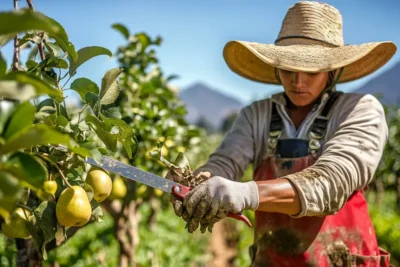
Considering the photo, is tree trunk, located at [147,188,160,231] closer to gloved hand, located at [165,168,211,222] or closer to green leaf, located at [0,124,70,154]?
gloved hand, located at [165,168,211,222]

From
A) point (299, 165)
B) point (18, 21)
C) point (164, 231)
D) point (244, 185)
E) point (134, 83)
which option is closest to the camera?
point (18, 21)

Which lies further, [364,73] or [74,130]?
[364,73]

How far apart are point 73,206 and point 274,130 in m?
1.03

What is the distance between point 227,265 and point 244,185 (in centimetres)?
563

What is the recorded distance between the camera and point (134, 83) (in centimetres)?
375

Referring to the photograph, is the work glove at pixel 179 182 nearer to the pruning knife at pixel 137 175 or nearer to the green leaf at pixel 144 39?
the pruning knife at pixel 137 175

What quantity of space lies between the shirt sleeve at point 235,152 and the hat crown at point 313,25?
0.33m

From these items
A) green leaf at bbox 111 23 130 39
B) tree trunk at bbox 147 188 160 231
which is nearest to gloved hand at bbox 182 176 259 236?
green leaf at bbox 111 23 130 39

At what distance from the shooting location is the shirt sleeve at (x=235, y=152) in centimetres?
203

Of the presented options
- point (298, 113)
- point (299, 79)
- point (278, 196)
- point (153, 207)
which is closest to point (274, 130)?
point (298, 113)

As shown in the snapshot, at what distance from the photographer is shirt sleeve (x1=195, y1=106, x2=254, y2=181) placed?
2029 mm

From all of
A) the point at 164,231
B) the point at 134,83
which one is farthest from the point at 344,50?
the point at 164,231

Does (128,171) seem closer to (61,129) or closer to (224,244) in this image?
(61,129)

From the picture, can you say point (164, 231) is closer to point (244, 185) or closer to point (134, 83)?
point (134, 83)
